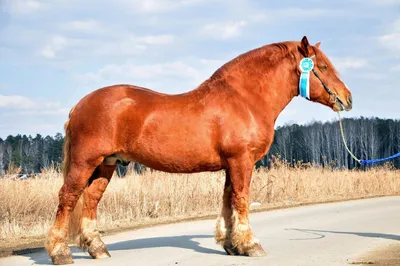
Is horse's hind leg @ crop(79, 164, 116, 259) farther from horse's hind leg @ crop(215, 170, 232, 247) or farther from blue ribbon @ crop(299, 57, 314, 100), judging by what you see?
blue ribbon @ crop(299, 57, 314, 100)

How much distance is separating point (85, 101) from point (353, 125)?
72583mm

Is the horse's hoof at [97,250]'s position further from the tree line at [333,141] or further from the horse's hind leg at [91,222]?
the tree line at [333,141]

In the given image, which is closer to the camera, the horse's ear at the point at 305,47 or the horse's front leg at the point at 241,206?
the horse's front leg at the point at 241,206

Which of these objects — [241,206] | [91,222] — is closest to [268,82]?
[241,206]

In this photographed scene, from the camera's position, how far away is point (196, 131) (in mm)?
6672

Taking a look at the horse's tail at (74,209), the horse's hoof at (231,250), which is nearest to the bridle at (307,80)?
the horse's hoof at (231,250)

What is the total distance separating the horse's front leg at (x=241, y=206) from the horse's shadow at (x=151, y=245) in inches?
25.3

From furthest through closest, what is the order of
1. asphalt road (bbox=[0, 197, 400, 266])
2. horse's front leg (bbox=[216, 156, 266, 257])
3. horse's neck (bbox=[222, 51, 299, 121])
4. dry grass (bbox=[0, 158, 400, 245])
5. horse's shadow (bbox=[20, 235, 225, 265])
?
dry grass (bbox=[0, 158, 400, 245]) → horse's shadow (bbox=[20, 235, 225, 265]) → horse's neck (bbox=[222, 51, 299, 121]) → asphalt road (bbox=[0, 197, 400, 266]) → horse's front leg (bbox=[216, 156, 266, 257])

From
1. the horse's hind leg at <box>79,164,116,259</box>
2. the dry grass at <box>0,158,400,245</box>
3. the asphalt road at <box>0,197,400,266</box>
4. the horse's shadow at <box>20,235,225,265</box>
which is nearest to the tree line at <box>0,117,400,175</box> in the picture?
the dry grass at <box>0,158,400,245</box>

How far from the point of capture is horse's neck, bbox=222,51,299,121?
701 cm

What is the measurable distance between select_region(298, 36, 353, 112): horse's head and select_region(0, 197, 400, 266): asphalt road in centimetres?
202

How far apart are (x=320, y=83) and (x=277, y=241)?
111 inches

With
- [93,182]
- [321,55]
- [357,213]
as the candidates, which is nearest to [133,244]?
[93,182]

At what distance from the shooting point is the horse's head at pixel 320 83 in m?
7.09
